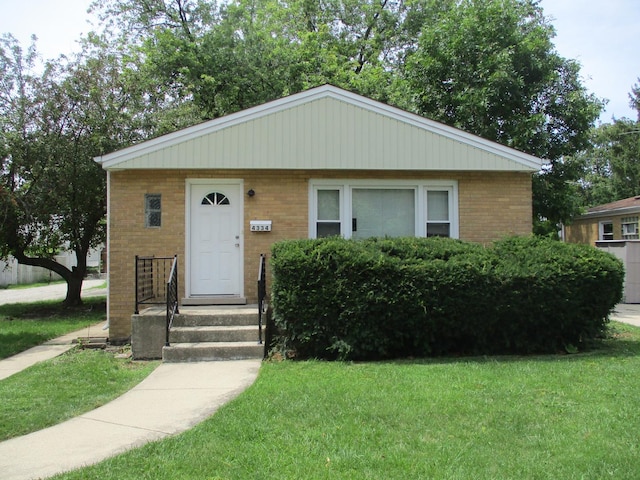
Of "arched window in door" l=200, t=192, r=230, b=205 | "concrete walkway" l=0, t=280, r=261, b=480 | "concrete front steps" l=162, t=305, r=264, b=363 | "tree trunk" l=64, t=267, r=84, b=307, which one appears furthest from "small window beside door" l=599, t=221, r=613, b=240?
"tree trunk" l=64, t=267, r=84, b=307

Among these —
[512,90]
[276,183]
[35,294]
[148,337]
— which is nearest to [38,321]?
[148,337]

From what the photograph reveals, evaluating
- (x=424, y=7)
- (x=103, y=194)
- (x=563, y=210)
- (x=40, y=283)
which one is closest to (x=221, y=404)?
(x=103, y=194)

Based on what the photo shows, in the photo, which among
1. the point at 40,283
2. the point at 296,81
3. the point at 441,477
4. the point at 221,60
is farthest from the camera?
the point at 40,283

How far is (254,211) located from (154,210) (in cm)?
179

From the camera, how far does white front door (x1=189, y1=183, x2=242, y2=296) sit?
9.26 m

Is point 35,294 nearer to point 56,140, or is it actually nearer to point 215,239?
point 56,140

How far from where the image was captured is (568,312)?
718cm

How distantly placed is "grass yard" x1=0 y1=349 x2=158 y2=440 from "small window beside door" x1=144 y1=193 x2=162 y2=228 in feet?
7.85

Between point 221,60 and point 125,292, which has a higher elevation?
point 221,60

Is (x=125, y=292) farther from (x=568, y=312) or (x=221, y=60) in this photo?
(x=221, y=60)

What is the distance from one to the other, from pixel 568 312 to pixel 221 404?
4.94 metres

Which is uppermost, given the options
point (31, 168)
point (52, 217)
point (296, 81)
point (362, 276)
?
point (296, 81)

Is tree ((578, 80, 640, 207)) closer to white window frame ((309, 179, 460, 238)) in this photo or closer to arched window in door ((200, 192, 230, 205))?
white window frame ((309, 179, 460, 238))

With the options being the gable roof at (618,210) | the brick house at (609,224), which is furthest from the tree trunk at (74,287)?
the gable roof at (618,210)
